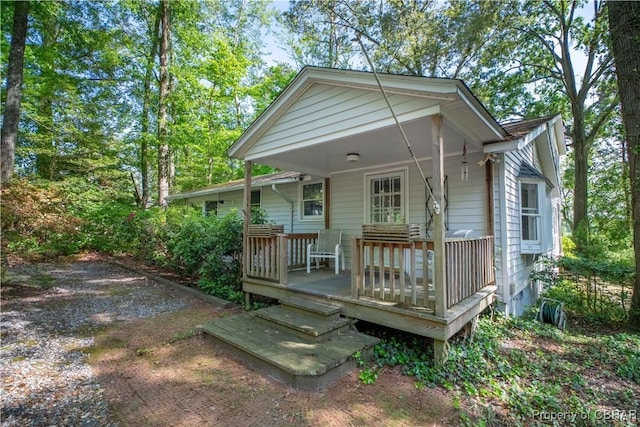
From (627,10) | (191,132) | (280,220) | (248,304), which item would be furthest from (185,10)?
(627,10)

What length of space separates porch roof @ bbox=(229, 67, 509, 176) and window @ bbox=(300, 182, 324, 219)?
1.76m

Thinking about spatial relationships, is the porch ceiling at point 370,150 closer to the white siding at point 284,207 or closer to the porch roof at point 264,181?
the porch roof at point 264,181

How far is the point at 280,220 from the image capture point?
8992mm

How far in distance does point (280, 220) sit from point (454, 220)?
16.9ft

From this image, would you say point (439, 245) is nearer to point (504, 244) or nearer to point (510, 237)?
point (504, 244)

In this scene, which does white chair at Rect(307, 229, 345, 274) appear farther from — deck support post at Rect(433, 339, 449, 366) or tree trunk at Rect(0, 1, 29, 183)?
tree trunk at Rect(0, 1, 29, 183)

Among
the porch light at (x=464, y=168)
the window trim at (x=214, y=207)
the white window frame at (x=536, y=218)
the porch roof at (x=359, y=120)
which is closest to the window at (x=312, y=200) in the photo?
the porch roof at (x=359, y=120)

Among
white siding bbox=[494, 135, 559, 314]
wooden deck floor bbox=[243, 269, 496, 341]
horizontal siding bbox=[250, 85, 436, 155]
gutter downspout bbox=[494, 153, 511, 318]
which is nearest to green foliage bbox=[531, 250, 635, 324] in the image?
white siding bbox=[494, 135, 559, 314]

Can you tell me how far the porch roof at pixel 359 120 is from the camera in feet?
11.2

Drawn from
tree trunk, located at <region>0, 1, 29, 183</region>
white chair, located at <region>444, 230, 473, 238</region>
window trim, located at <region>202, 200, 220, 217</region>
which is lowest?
white chair, located at <region>444, 230, 473, 238</region>

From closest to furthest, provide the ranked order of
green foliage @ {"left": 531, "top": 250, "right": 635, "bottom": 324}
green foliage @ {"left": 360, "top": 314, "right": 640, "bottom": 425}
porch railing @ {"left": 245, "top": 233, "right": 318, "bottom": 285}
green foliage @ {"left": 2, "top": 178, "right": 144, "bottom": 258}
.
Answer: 1. green foliage @ {"left": 360, "top": 314, "right": 640, "bottom": 425}
2. porch railing @ {"left": 245, "top": 233, "right": 318, "bottom": 285}
3. green foliage @ {"left": 2, "top": 178, "right": 144, "bottom": 258}
4. green foliage @ {"left": 531, "top": 250, "right": 635, "bottom": 324}

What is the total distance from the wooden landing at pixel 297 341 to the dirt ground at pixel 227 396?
111 millimetres

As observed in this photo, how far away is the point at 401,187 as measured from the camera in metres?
6.07

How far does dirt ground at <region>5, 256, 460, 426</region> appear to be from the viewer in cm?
236
